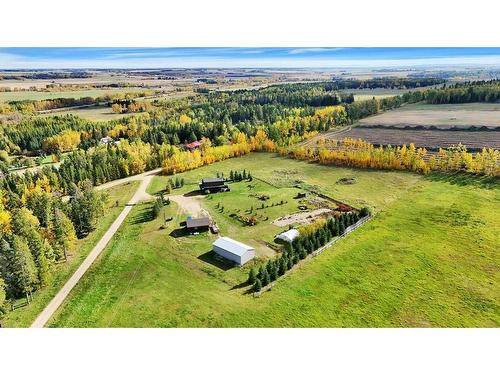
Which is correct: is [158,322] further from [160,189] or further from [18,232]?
[160,189]

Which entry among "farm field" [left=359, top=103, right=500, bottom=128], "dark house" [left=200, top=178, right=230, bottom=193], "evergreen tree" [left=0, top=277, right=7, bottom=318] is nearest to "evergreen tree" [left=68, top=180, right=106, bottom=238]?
"evergreen tree" [left=0, top=277, right=7, bottom=318]

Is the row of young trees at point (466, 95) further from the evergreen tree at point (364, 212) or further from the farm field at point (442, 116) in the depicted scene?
the evergreen tree at point (364, 212)

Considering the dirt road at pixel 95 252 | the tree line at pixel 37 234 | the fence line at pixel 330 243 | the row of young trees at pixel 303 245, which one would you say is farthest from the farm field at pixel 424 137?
the tree line at pixel 37 234

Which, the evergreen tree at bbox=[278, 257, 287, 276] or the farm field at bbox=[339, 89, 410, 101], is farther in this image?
the farm field at bbox=[339, 89, 410, 101]

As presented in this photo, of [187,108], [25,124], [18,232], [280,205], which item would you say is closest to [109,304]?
[18,232]

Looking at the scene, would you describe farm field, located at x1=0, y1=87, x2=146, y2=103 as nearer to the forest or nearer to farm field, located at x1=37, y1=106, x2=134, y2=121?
farm field, located at x1=37, y1=106, x2=134, y2=121

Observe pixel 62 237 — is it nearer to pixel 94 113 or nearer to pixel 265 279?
pixel 265 279
